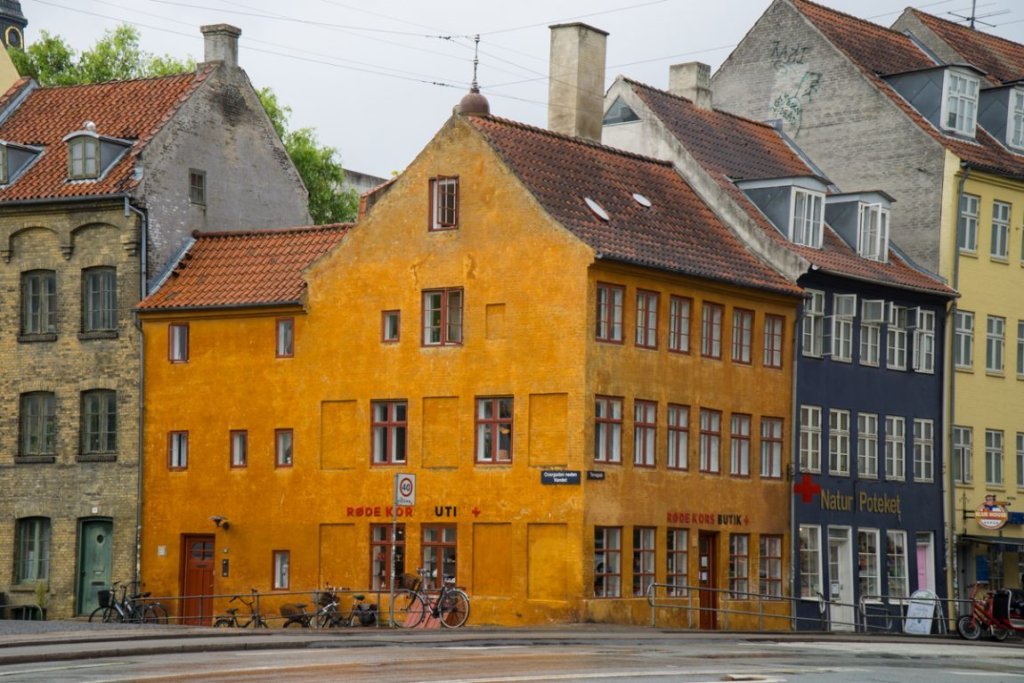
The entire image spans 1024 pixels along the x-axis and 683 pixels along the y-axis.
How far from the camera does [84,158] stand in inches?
2170

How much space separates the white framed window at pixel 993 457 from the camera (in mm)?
58688

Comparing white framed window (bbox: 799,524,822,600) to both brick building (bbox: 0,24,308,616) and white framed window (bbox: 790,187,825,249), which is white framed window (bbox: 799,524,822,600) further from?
brick building (bbox: 0,24,308,616)

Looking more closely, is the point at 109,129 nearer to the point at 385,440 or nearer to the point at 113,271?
the point at 113,271

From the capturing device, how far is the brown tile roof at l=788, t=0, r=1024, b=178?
58.6m

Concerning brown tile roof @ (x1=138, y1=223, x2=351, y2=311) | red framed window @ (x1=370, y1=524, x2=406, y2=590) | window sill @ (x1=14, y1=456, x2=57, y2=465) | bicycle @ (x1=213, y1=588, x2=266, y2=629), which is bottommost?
bicycle @ (x1=213, y1=588, x2=266, y2=629)

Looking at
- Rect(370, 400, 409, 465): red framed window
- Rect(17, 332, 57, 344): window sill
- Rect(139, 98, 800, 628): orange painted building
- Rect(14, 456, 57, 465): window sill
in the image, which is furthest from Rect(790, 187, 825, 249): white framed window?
Rect(14, 456, 57, 465): window sill

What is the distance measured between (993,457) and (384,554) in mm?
19351

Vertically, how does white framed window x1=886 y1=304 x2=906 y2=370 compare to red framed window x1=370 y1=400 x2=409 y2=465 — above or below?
above

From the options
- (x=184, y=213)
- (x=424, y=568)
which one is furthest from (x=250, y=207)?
(x=424, y=568)

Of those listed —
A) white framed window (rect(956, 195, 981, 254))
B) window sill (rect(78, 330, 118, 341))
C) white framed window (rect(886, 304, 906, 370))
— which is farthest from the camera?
white framed window (rect(956, 195, 981, 254))

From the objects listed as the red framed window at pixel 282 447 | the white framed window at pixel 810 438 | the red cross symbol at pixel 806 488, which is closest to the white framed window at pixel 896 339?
the white framed window at pixel 810 438

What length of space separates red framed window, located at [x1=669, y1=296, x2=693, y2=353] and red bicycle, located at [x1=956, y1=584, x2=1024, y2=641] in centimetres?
879

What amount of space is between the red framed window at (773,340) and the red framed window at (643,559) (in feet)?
20.7

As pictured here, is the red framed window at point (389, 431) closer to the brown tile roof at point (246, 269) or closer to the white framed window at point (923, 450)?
the brown tile roof at point (246, 269)
